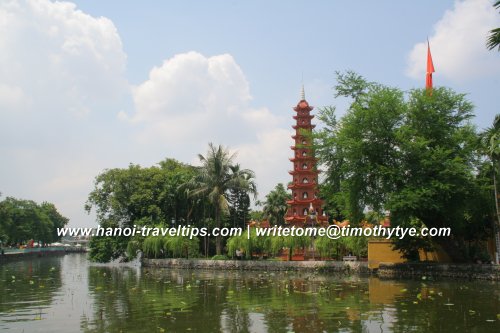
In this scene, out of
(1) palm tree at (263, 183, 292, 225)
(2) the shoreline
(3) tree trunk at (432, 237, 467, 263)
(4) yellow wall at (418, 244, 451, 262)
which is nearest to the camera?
(2) the shoreline

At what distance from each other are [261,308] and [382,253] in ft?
57.2

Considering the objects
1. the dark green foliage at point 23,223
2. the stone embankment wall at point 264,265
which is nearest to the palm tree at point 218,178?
the stone embankment wall at point 264,265

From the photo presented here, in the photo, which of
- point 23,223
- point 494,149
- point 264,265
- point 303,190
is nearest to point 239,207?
point 303,190

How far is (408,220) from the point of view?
26.1m

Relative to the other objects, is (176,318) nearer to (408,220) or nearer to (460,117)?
(408,220)

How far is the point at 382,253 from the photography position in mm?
31547

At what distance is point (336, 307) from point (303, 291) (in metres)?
5.38

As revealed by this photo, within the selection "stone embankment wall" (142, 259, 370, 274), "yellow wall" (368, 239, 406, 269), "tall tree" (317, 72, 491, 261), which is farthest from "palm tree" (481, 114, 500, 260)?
"stone embankment wall" (142, 259, 370, 274)

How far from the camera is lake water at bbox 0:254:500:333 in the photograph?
504 inches

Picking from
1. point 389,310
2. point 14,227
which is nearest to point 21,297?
point 389,310

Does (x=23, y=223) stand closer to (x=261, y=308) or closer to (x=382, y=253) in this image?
(x=382, y=253)

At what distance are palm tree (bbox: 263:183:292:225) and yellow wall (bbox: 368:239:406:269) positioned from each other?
2793cm

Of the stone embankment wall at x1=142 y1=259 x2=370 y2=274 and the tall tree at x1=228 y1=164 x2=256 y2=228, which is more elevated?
the tall tree at x1=228 y1=164 x2=256 y2=228

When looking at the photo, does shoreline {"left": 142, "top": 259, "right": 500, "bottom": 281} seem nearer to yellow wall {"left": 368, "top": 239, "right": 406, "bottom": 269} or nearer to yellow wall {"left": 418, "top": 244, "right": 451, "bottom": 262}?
yellow wall {"left": 368, "top": 239, "right": 406, "bottom": 269}
